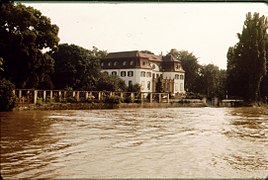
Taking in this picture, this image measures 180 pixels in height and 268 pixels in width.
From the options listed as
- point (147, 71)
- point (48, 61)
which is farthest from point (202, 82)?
point (48, 61)

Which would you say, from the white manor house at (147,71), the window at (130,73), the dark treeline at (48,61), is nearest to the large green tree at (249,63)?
the white manor house at (147,71)

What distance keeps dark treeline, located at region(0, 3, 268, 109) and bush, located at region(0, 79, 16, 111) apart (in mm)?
240

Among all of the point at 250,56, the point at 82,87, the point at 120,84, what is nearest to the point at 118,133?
the point at 120,84

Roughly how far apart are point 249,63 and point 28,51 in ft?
39.4

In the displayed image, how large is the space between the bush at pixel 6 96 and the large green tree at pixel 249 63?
25.5 ft

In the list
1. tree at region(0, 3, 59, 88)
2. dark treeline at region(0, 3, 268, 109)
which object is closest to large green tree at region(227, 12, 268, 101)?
dark treeline at region(0, 3, 268, 109)

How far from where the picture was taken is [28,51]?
1056 cm

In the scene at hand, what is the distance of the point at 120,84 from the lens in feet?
30.8

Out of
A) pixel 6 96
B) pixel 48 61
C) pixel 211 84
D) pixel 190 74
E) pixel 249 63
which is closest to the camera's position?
pixel 48 61

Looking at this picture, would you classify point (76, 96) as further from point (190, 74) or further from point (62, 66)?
point (190, 74)

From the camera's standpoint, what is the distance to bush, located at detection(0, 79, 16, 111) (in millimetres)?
12023

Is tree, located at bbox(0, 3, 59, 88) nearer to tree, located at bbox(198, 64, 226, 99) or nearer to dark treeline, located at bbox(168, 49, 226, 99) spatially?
dark treeline, located at bbox(168, 49, 226, 99)

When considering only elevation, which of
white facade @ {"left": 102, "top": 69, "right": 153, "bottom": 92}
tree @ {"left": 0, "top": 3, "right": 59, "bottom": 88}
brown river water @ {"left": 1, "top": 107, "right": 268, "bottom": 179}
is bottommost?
brown river water @ {"left": 1, "top": 107, "right": 268, "bottom": 179}

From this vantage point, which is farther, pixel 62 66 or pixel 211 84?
pixel 211 84
